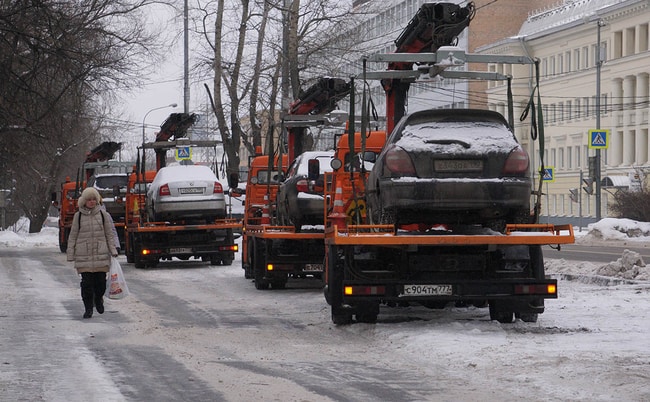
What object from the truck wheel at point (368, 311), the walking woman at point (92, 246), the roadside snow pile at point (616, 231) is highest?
the walking woman at point (92, 246)

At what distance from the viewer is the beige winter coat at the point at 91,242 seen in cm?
1563

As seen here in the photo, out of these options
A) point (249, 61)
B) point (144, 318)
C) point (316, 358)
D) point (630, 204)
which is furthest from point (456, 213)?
point (630, 204)

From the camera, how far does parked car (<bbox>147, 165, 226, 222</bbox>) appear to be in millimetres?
27062

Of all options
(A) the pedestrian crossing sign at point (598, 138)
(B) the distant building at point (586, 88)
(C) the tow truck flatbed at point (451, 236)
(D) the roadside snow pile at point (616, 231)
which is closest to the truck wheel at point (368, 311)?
(C) the tow truck flatbed at point (451, 236)

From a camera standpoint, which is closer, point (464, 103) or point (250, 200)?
point (250, 200)

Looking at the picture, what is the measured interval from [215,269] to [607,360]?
57.2 feet

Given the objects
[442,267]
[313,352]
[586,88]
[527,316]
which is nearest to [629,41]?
[586,88]

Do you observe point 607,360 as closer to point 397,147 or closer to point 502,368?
point 502,368

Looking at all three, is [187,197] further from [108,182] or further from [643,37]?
[643,37]

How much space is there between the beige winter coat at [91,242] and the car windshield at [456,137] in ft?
14.2

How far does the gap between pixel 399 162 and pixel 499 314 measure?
230 centimetres

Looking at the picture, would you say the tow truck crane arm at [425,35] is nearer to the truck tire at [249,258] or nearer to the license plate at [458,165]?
the license plate at [458,165]

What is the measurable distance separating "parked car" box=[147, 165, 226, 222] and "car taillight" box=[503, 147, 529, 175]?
48.6 feet

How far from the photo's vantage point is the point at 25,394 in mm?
9078
